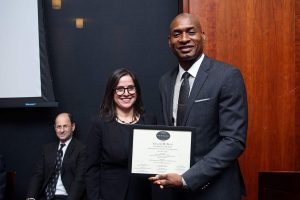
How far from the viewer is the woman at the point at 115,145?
2.24 m

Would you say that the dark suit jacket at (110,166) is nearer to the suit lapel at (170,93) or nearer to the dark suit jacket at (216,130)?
the suit lapel at (170,93)

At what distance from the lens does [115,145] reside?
2.23 m

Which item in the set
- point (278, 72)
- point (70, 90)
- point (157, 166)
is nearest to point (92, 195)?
point (157, 166)

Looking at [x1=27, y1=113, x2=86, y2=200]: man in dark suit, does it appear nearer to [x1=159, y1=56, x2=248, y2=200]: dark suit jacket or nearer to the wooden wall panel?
the wooden wall panel

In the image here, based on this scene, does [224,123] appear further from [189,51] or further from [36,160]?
[36,160]

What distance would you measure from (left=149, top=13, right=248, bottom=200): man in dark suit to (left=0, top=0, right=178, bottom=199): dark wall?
1594mm

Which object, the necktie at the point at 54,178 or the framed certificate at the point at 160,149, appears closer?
the framed certificate at the point at 160,149

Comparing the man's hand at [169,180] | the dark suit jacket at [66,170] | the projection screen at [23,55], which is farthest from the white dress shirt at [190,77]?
Answer: the projection screen at [23,55]

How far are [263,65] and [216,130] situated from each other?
1459 mm

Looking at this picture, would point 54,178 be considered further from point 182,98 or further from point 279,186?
point 279,186

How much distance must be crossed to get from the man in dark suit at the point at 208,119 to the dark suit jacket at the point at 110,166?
39 centimetres

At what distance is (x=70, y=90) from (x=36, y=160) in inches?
27.2

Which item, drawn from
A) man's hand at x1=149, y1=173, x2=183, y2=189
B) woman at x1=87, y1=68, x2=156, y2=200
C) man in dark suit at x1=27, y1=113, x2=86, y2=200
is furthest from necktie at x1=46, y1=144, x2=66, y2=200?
man's hand at x1=149, y1=173, x2=183, y2=189

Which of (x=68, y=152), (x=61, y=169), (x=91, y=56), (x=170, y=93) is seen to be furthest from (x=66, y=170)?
(x=170, y=93)
